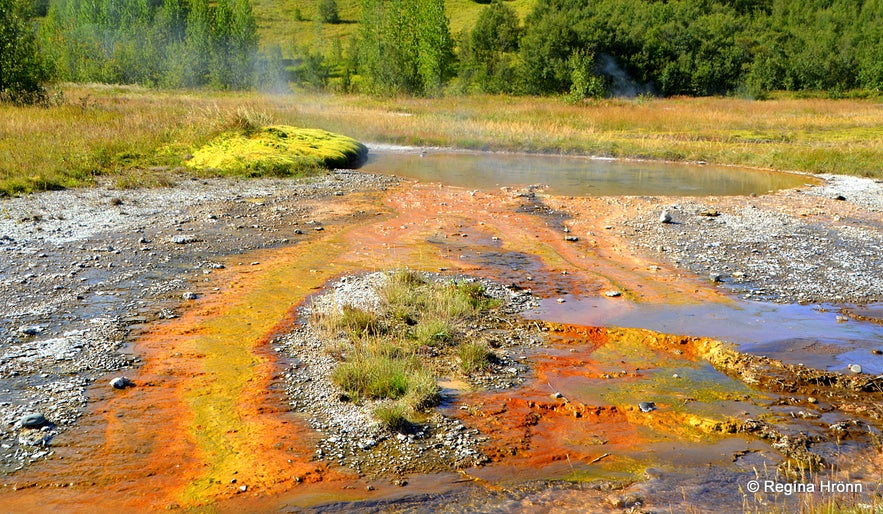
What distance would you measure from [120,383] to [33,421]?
861 millimetres

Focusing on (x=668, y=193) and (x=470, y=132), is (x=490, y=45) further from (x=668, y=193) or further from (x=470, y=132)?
(x=668, y=193)

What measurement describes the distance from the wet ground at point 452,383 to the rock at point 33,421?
0.29 ft

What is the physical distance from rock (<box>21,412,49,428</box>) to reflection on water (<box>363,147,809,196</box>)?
44.4 ft

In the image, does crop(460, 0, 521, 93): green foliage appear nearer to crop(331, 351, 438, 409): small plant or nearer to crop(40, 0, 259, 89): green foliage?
crop(40, 0, 259, 89): green foliage

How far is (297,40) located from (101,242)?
74.7 meters

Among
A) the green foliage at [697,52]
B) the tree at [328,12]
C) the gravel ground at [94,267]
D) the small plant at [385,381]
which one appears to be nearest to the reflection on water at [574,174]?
the gravel ground at [94,267]

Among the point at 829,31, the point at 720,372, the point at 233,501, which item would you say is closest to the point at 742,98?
the point at 829,31

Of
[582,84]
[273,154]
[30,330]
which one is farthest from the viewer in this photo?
[582,84]

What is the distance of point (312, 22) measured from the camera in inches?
3423

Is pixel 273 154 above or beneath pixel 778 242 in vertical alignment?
above

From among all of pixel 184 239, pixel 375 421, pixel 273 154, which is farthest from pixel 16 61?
pixel 375 421

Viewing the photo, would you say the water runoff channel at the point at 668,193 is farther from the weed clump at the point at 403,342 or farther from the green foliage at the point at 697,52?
the green foliage at the point at 697,52

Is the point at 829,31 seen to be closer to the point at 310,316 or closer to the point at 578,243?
the point at 578,243

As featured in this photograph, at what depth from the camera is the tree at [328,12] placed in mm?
85500
